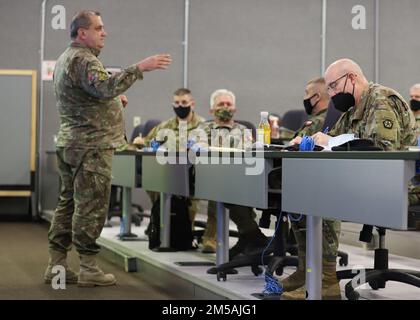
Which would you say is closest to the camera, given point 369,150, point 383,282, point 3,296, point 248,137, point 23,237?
point 369,150

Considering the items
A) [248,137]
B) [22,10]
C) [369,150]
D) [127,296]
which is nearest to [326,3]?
[22,10]

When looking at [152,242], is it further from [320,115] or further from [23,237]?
[23,237]

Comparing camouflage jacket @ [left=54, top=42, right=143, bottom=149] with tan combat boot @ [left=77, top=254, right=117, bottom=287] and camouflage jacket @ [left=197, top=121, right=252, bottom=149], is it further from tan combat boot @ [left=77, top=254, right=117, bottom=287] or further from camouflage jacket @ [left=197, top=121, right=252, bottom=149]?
camouflage jacket @ [left=197, top=121, right=252, bottom=149]

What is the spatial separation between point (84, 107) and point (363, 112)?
5.26 feet

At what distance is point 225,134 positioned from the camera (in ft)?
19.0

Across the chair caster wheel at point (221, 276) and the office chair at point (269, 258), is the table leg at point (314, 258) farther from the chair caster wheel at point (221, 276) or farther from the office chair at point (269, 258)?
the chair caster wheel at point (221, 276)

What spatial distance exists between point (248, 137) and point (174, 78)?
4051mm

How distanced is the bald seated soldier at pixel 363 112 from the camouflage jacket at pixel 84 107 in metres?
1.18

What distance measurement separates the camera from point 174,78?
9398mm

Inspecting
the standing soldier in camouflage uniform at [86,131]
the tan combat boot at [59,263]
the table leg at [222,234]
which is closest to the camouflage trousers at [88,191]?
the standing soldier in camouflage uniform at [86,131]

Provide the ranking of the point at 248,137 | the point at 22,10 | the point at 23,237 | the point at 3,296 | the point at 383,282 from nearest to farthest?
the point at 383,282
the point at 3,296
the point at 248,137
the point at 23,237
the point at 22,10

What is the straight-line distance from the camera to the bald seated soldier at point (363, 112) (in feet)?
10.6

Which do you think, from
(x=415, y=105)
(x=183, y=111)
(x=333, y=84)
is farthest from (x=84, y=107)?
(x=415, y=105)

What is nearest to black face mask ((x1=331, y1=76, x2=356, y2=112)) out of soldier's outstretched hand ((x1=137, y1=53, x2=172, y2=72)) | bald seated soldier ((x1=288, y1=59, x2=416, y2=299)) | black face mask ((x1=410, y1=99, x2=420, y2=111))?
bald seated soldier ((x1=288, y1=59, x2=416, y2=299))
